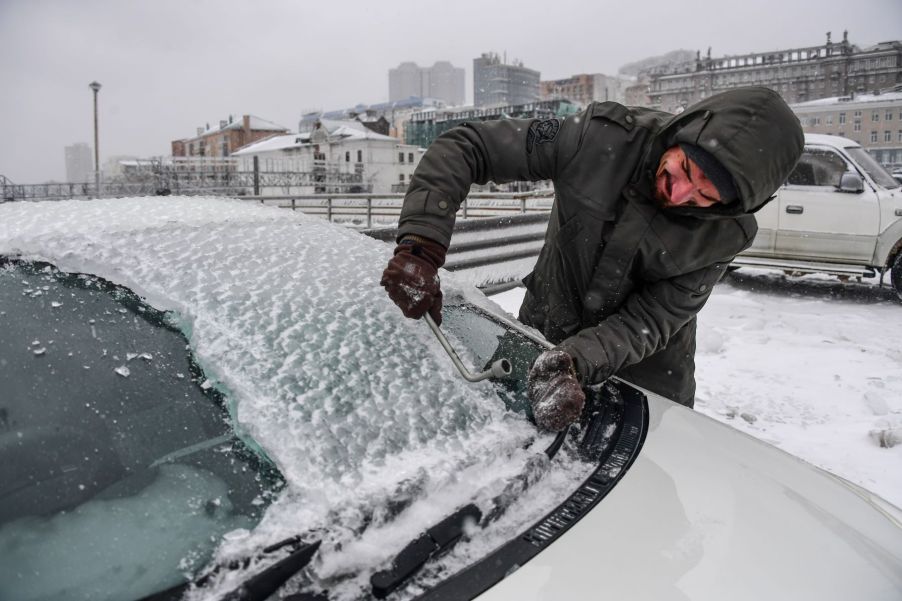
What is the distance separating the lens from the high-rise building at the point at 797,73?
4272 centimetres

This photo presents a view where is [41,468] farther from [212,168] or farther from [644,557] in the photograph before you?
[212,168]

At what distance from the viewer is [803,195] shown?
719 centimetres

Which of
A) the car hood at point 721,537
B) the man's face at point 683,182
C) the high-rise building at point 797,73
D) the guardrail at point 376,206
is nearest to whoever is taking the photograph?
the car hood at point 721,537

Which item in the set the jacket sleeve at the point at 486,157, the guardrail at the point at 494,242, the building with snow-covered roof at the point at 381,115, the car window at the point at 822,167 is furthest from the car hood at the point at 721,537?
the building with snow-covered roof at the point at 381,115

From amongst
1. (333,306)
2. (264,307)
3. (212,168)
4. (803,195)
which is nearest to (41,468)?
(264,307)

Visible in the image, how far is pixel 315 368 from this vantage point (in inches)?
55.2

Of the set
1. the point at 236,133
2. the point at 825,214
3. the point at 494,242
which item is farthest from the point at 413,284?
the point at 236,133

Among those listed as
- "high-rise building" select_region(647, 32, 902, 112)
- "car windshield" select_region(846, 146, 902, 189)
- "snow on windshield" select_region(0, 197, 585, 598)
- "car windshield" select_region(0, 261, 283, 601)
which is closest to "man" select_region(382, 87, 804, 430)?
"snow on windshield" select_region(0, 197, 585, 598)

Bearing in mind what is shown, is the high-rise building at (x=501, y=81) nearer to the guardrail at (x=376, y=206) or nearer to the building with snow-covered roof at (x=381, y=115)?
the building with snow-covered roof at (x=381, y=115)

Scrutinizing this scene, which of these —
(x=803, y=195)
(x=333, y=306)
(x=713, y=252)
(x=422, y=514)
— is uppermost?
(x=803, y=195)

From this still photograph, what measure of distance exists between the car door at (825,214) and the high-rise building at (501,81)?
103966 millimetres

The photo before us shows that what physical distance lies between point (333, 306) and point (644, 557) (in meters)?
0.98

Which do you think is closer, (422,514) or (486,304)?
(422,514)

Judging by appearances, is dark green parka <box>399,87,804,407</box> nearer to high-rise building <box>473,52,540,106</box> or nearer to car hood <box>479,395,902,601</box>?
car hood <box>479,395,902,601</box>
